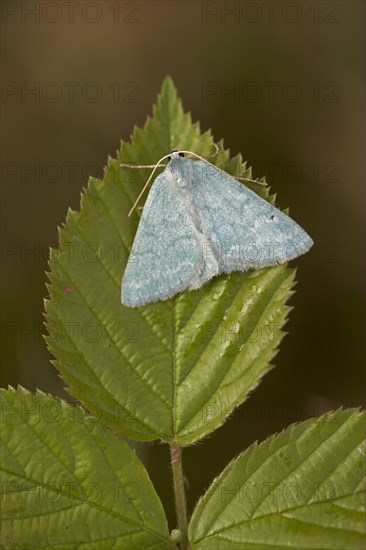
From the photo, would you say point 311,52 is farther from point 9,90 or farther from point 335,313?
point 9,90

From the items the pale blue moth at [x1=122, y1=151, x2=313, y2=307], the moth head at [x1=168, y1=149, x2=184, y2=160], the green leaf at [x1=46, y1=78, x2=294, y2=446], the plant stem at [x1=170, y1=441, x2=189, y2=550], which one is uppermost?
the moth head at [x1=168, y1=149, x2=184, y2=160]

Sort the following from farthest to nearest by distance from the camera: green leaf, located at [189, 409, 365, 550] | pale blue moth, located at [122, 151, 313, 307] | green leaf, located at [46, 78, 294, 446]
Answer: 1. pale blue moth, located at [122, 151, 313, 307]
2. green leaf, located at [46, 78, 294, 446]
3. green leaf, located at [189, 409, 365, 550]

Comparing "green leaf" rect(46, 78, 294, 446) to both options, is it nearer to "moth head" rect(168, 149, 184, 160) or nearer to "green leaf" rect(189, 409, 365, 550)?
"moth head" rect(168, 149, 184, 160)

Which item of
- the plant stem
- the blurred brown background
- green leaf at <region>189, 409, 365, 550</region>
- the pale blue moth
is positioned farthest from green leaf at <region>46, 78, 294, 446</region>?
the blurred brown background

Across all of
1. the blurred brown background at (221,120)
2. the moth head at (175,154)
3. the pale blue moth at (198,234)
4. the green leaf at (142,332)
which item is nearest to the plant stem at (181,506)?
the green leaf at (142,332)

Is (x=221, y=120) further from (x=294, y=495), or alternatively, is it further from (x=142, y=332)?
(x=294, y=495)

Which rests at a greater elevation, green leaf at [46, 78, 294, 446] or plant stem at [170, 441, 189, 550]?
green leaf at [46, 78, 294, 446]

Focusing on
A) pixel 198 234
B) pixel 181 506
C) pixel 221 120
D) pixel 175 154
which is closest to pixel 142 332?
pixel 198 234
